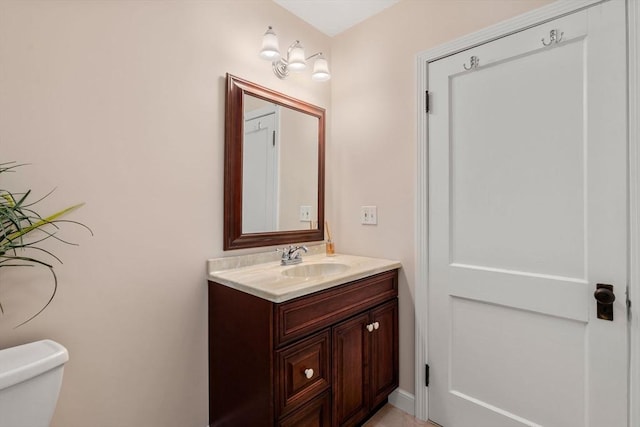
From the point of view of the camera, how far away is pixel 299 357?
51.6 inches

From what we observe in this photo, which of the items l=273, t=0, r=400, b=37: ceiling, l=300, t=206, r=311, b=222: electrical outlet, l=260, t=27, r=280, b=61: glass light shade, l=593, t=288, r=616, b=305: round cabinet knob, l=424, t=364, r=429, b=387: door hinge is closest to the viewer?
l=593, t=288, r=616, b=305: round cabinet knob

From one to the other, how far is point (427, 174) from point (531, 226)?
0.57 metres

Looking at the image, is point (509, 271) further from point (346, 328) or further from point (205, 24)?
point (205, 24)

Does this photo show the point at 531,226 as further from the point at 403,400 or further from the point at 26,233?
the point at 26,233

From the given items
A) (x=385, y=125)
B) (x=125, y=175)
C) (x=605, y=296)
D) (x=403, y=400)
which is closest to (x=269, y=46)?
(x=385, y=125)

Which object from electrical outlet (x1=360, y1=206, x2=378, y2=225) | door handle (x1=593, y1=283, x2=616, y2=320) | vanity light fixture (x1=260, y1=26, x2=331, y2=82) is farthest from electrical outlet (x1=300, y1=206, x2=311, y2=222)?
door handle (x1=593, y1=283, x2=616, y2=320)

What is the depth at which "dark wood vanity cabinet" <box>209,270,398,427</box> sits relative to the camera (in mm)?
1243

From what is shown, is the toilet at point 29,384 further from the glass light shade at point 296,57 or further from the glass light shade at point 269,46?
the glass light shade at point 296,57

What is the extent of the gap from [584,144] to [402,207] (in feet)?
2.88

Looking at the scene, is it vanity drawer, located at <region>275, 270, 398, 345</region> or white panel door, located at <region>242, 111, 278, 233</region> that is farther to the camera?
white panel door, located at <region>242, 111, 278, 233</region>

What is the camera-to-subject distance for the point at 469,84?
1597mm

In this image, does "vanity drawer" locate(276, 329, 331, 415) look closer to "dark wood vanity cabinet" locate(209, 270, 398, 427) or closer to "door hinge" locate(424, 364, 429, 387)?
"dark wood vanity cabinet" locate(209, 270, 398, 427)

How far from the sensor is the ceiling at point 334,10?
6.26 feet

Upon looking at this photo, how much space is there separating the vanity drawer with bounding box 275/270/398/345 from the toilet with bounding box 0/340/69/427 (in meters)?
0.71
